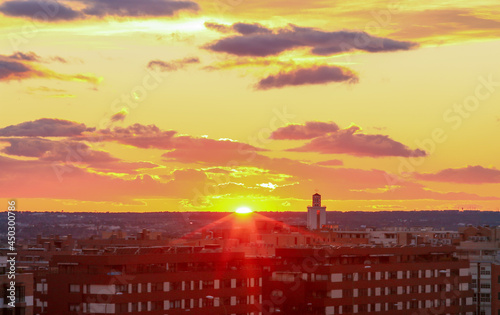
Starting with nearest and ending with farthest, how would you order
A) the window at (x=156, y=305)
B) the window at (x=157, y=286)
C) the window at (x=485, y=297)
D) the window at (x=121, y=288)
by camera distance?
the window at (x=121, y=288), the window at (x=156, y=305), the window at (x=157, y=286), the window at (x=485, y=297)

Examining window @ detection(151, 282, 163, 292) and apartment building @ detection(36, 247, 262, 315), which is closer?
apartment building @ detection(36, 247, 262, 315)

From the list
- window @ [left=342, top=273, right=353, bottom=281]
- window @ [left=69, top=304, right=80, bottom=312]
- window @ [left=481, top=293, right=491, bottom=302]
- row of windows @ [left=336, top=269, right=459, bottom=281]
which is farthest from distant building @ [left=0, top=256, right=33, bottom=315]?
window @ [left=481, top=293, right=491, bottom=302]

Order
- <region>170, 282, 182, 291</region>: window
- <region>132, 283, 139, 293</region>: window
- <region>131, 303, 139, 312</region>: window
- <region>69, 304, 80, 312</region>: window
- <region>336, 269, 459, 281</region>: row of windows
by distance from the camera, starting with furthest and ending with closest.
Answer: <region>336, 269, 459, 281</region>: row of windows
<region>170, 282, 182, 291</region>: window
<region>132, 283, 139, 293</region>: window
<region>131, 303, 139, 312</region>: window
<region>69, 304, 80, 312</region>: window

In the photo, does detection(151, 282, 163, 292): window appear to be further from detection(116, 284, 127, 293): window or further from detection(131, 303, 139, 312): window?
detection(116, 284, 127, 293): window

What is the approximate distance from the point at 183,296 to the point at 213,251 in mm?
17491

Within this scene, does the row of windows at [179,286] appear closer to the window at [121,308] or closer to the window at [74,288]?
the window at [74,288]

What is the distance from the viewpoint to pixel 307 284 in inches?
6531

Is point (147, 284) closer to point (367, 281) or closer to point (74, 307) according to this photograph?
point (74, 307)

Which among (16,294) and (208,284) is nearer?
(16,294)

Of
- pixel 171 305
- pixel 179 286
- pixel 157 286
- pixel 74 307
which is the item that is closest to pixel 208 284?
pixel 179 286

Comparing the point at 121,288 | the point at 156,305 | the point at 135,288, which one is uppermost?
the point at 121,288

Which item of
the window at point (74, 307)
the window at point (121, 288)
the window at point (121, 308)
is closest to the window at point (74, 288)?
the window at point (74, 307)

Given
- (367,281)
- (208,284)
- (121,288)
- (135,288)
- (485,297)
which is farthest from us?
(485,297)

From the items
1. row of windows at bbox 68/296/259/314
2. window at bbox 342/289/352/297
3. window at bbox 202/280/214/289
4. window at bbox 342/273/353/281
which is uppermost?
window at bbox 342/273/353/281
